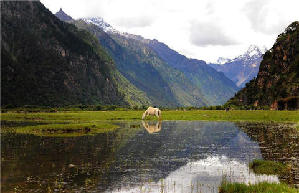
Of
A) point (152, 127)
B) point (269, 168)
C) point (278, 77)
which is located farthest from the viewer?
point (278, 77)

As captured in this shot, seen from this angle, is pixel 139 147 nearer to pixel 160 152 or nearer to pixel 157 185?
pixel 160 152

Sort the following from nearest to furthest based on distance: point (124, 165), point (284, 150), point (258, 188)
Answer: point (258, 188), point (124, 165), point (284, 150)

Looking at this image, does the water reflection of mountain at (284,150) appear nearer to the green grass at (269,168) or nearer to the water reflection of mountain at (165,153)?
the green grass at (269,168)

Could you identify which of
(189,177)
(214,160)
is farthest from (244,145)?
(189,177)

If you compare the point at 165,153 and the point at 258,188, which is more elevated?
the point at 258,188

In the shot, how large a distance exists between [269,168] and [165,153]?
37.3 feet

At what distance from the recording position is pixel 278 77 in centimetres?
16888

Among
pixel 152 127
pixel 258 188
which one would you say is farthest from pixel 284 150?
pixel 152 127

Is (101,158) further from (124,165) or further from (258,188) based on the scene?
(258,188)

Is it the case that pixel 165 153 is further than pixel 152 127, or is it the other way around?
pixel 152 127

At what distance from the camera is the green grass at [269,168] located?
25266 millimetres

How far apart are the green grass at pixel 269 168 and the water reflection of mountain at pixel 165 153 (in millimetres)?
2992

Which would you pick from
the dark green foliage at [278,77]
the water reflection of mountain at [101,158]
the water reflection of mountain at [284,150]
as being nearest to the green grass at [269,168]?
the water reflection of mountain at [284,150]

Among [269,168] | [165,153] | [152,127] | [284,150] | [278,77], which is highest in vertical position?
[278,77]
